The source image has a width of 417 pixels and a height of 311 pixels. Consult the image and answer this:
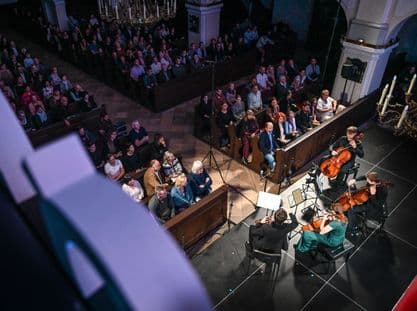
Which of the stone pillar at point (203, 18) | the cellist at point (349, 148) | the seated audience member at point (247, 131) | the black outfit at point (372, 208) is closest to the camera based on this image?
the black outfit at point (372, 208)

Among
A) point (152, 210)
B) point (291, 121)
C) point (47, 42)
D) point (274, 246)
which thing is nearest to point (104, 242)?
point (274, 246)

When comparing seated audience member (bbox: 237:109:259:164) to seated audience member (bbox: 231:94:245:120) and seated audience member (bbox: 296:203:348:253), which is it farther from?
seated audience member (bbox: 296:203:348:253)

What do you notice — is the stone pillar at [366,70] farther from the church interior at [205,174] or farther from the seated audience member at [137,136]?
the seated audience member at [137,136]

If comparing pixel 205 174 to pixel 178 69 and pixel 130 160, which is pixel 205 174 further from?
pixel 178 69

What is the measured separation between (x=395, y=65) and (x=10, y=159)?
13729 millimetres

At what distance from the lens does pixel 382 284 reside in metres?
5.57

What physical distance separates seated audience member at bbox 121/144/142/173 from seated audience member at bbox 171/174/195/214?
1.49 metres

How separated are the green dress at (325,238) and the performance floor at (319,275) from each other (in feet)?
1.29

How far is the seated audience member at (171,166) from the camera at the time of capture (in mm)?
6594

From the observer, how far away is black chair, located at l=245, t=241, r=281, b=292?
5281 mm

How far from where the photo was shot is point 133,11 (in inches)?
221

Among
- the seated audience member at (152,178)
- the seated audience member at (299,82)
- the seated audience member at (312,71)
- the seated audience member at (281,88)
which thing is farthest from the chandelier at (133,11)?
the seated audience member at (312,71)

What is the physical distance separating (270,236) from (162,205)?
5.94ft

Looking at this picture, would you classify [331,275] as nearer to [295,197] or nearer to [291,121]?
[295,197]
